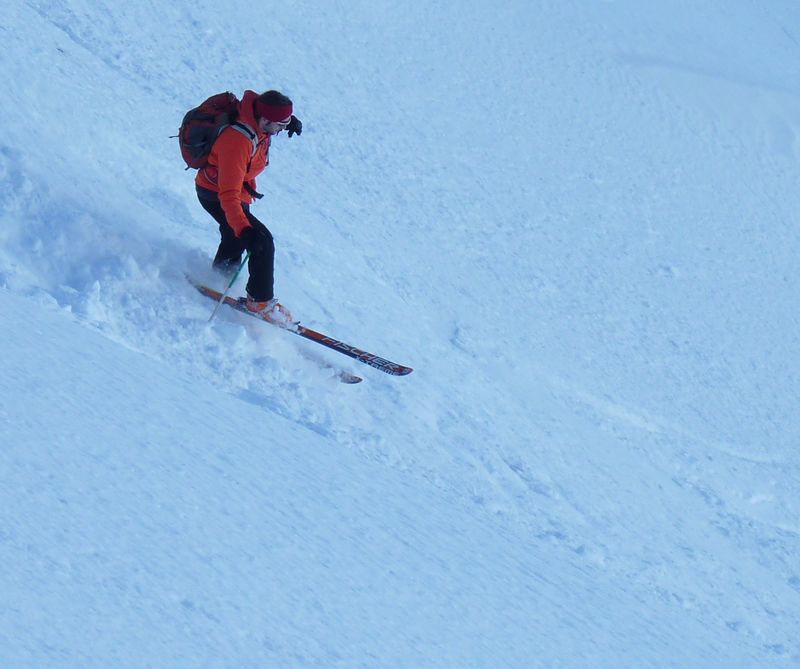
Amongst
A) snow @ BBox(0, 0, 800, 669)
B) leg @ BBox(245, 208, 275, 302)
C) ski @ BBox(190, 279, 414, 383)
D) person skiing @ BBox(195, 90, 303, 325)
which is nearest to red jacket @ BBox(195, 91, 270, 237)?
person skiing @ BBox(195, 90, 303, 325)

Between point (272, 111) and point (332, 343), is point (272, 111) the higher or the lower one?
the higher one

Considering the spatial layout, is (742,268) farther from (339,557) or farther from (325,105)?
(339,557)

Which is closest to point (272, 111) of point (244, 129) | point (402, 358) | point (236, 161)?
point (244, 129)

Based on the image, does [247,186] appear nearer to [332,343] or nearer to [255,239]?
[255,239]

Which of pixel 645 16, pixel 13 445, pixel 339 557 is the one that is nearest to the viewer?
pixel 13 445

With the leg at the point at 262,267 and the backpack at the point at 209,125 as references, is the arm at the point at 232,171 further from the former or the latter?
the leg at the point at 262,267

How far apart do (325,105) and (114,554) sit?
22.8 feet

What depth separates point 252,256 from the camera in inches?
217

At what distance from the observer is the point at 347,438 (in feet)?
17.0

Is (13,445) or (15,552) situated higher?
(13,445)

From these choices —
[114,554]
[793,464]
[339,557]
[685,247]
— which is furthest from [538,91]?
[114,554]

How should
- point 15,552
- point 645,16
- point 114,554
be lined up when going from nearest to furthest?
point 15,552, point 114,554, point 645,16

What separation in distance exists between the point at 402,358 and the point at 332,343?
83cm

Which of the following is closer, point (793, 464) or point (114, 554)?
point (114, 554)
